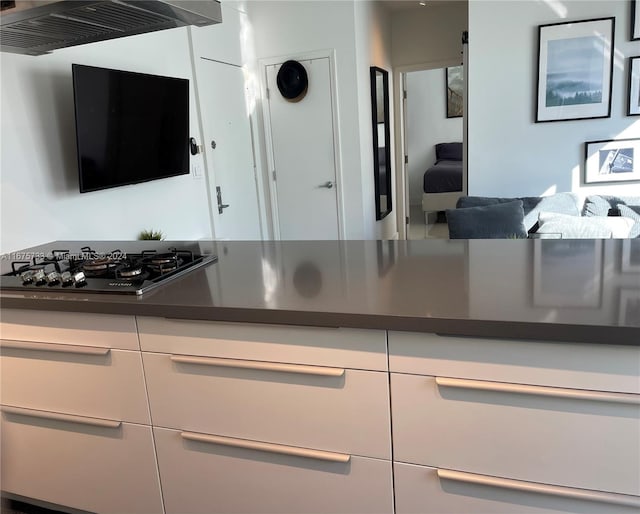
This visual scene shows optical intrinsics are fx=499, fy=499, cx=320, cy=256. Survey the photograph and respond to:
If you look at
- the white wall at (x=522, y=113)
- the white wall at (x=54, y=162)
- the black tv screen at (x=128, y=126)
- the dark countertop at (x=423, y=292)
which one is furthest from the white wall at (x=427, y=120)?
the dark countertop at (x=423, y=292)

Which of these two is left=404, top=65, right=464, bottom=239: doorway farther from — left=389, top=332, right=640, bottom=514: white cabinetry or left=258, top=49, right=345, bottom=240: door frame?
left=389, top=332, right=640, bottom=514: white cabinetry

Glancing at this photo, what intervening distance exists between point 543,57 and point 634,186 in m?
1.17

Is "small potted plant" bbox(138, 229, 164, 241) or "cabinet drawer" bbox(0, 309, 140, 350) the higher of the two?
"small potted plant" bbox(138, 229, 164, 241)

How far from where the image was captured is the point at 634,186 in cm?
370

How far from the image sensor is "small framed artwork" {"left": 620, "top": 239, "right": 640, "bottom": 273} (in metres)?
1.42

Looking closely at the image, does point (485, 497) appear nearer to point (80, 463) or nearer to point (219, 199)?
point (80, 463)

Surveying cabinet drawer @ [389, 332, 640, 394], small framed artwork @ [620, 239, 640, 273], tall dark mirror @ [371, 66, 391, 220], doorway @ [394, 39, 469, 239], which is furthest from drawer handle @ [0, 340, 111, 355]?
doorway @ [394, 39, 469, 239]

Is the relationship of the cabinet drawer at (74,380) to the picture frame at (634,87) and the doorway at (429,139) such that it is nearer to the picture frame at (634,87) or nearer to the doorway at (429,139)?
the picture frame at (634,87)

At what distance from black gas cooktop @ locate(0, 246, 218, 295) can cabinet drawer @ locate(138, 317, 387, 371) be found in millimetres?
166

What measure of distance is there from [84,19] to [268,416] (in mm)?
1492

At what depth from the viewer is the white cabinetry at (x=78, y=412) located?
5.13 feet

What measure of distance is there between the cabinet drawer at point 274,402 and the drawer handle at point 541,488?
0.60 feet

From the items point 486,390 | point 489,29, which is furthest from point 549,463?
point 489,29

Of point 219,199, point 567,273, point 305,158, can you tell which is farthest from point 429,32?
point 567,273
